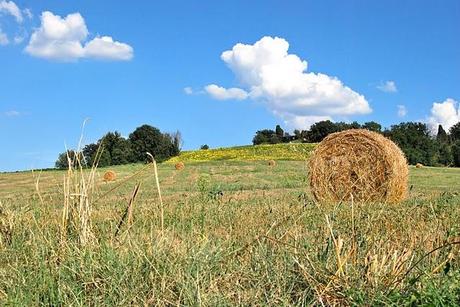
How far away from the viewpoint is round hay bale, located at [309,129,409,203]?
1534 centimetres

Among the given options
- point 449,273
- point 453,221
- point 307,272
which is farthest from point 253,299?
point 453,221

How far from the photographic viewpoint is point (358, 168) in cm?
1585

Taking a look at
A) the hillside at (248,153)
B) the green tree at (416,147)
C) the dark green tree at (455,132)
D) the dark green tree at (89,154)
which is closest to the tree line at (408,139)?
the green tree at (416,147)

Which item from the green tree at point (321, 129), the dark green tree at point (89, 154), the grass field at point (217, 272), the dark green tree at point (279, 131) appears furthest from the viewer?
the dark green tree at point (279, 131)

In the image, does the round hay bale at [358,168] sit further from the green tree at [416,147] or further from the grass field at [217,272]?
the green tree at [416,147]

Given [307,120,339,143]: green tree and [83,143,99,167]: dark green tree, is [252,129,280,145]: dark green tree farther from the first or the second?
[83,143,99,167]: dark green tree

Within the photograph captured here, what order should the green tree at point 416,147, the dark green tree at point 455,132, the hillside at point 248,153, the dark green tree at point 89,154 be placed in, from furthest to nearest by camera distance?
the dark green tree at point 455,132, the green tree at point 416,147, the hillside at point 248,153, the dark green tree at point 89,154

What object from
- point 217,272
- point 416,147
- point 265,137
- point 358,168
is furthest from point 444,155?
point 217,272

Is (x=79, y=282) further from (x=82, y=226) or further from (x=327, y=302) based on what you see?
(x=327, y=302)

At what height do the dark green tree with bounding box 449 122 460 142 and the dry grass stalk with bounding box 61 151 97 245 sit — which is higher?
the dark green tree with bounding box 449 122 460 142

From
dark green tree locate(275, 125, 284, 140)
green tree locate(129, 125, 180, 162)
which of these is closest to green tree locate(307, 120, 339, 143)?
dark green tree locate(275, 125, 284, 140)

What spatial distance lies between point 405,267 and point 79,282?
2278 mm

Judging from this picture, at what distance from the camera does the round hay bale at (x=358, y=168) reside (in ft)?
50.3

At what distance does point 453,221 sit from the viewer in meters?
6.33
